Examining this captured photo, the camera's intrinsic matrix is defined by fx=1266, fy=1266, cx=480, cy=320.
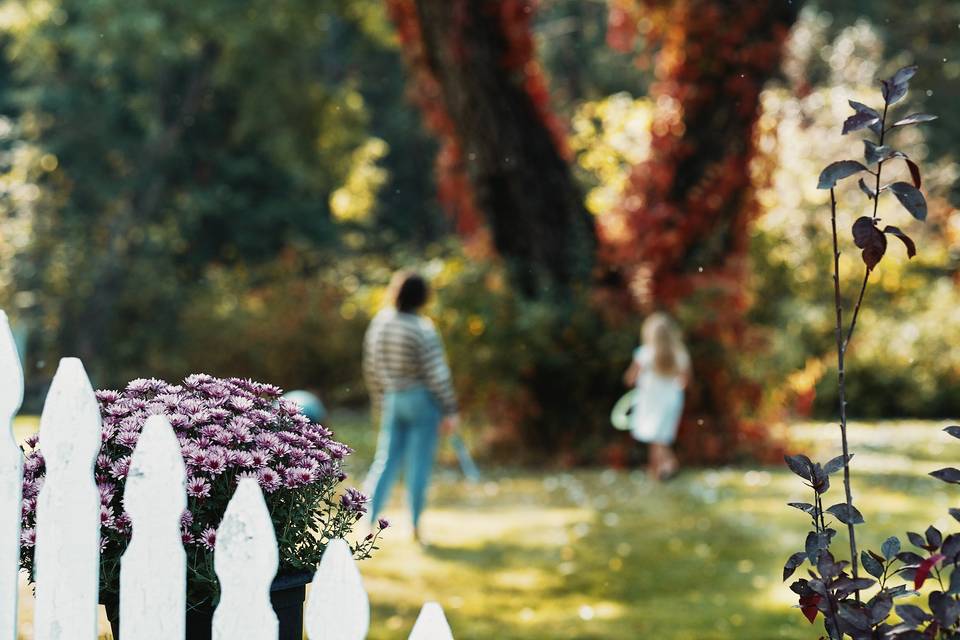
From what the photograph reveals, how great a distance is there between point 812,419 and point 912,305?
113 inches

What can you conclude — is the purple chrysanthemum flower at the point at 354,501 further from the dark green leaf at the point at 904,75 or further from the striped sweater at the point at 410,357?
the striped sweater at the point at 410,357

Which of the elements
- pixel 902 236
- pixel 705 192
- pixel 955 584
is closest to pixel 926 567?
pixel 955 584

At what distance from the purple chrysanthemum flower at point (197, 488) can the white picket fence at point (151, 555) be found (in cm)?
12

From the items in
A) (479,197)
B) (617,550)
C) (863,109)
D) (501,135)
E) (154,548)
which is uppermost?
(501,135)

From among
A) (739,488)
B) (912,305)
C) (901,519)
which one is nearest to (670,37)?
(739,488)

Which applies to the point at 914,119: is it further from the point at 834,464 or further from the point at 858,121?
the point at 834,464

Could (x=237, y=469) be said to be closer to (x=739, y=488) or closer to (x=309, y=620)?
(x=309, y=620)

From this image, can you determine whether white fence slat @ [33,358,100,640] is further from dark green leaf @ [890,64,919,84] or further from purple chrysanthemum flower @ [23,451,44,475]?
dark green leaf @ [890,64,919,84]

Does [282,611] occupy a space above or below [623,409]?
below

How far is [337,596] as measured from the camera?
7.54ft

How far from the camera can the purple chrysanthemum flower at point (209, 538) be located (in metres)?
2.43

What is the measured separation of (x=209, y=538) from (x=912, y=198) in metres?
1.49

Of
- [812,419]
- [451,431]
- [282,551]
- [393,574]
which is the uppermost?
[812,419]

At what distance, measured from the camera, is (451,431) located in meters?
8.26
